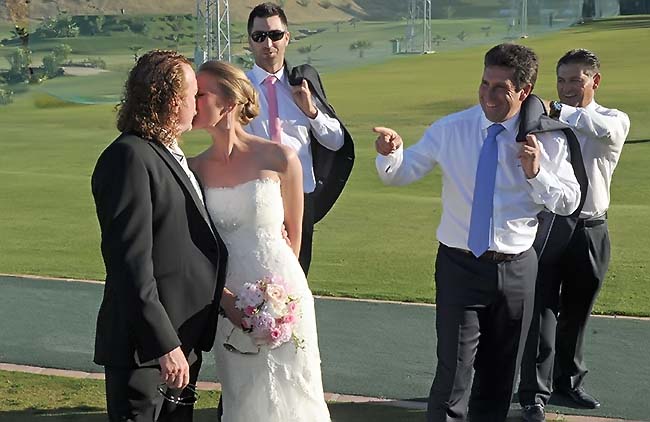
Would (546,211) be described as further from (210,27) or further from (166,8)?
(166,8)

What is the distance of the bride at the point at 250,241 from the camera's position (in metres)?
4.09

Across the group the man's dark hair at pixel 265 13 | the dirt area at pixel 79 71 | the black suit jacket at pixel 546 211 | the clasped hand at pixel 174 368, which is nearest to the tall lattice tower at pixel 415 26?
the dirt area at pixel 79 71

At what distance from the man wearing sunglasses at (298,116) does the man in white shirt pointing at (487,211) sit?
1.08m

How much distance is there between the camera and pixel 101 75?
32.4 meters

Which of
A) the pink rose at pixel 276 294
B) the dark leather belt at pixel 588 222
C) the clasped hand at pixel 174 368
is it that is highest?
the pink rose at pixel 276 294

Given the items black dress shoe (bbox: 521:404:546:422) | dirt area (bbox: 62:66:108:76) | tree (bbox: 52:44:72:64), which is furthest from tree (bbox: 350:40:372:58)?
black dress shoe (bbox: 521:404:546:422)

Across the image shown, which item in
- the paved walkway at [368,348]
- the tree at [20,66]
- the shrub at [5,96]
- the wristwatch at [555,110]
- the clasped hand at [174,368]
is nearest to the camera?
the clasped hand at [174,368]

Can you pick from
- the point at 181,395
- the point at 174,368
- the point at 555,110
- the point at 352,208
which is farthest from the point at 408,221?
the point at 174,368

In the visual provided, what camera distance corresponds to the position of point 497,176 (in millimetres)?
4680

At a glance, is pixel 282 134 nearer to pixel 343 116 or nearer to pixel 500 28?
pixel 343 116

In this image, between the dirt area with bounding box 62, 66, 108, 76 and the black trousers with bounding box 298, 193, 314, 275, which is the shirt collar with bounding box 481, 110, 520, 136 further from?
the dirt area with bounding box 62, 66, 108, 76

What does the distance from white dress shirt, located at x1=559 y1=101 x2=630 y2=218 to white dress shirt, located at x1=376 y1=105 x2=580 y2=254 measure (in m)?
0.75

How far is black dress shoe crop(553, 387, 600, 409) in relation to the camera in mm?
5913

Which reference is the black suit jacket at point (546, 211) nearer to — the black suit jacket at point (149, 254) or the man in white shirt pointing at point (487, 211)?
the man in white shirt pointing at point (487, 211)
